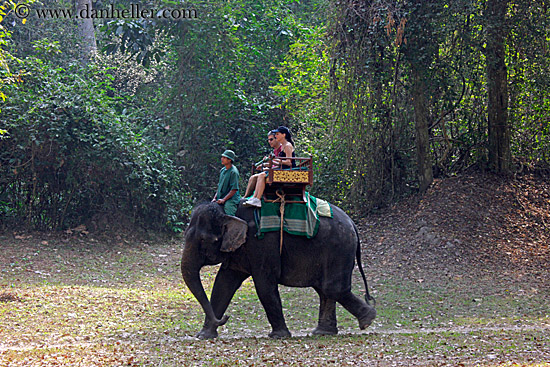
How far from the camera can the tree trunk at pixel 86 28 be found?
20.8 meters

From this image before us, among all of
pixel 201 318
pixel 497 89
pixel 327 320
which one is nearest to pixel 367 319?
pixel 327 320

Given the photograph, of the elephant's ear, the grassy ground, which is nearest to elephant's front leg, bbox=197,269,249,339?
the grassy ground

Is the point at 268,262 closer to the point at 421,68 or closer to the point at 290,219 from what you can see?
the point at 290,219

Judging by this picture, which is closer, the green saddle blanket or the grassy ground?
the grassy ground

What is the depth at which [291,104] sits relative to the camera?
67.1 ft

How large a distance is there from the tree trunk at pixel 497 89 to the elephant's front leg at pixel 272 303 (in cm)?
839

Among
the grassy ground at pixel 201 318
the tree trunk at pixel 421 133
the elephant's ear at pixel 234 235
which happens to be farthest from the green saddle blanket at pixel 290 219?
the tree trunk at pixel 421 133

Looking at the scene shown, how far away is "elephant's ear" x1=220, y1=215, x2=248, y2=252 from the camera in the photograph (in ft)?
26.9

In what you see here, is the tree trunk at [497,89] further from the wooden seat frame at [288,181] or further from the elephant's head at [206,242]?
the elephant's head at [206,242]

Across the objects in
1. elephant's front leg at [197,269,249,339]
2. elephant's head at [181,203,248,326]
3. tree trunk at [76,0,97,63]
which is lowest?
elephant's front leg at [197,269,249,339]

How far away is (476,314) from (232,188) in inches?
178

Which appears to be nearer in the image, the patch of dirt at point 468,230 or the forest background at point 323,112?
the patch of dirt at point 468,230

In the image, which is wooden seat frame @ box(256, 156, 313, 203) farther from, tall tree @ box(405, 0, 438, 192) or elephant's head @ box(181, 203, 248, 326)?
tall tree @ box(405, 0, 438, 192)

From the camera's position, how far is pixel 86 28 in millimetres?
21453
